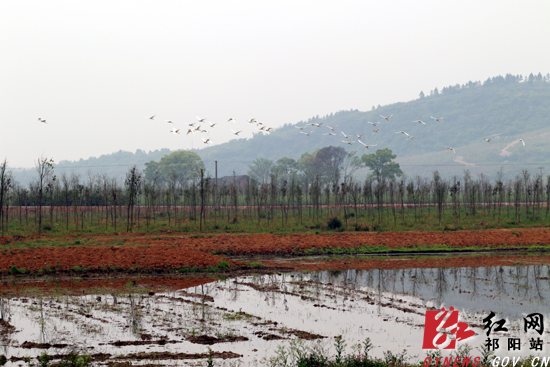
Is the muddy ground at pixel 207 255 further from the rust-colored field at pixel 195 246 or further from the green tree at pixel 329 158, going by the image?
the green tree at pixel 329 158

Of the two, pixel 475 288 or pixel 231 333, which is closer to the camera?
pixel 231 333

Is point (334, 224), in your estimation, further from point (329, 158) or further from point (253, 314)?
point (329, 158)

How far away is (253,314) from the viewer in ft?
39.2

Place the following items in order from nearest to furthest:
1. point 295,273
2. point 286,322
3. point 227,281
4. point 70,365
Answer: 1. point 70,365
2. point 286,322
3. point 227,281
4. point 295,273

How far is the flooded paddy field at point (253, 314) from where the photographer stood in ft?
29.9

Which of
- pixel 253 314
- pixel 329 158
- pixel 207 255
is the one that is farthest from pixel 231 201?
pixel 329 158

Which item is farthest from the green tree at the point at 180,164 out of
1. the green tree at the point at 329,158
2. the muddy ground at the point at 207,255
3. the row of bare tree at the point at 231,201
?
the muddy ground at the point at 207,255

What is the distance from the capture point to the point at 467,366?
25.2ft

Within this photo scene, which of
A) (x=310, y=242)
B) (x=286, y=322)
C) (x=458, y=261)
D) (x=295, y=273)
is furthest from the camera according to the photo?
(x=310, y=242)

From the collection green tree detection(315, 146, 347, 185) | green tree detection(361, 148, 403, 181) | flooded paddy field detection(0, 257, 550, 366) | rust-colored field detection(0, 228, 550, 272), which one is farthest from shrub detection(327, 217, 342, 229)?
green tree detection(315, 146, 347, 185)

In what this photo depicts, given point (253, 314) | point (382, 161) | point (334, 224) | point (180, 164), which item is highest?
point (180, 164)

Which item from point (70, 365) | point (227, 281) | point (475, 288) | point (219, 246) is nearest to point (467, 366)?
point (70, 365)

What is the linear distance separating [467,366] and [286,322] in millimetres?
4676

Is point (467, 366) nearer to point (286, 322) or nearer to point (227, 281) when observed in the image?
point (286, 322)
